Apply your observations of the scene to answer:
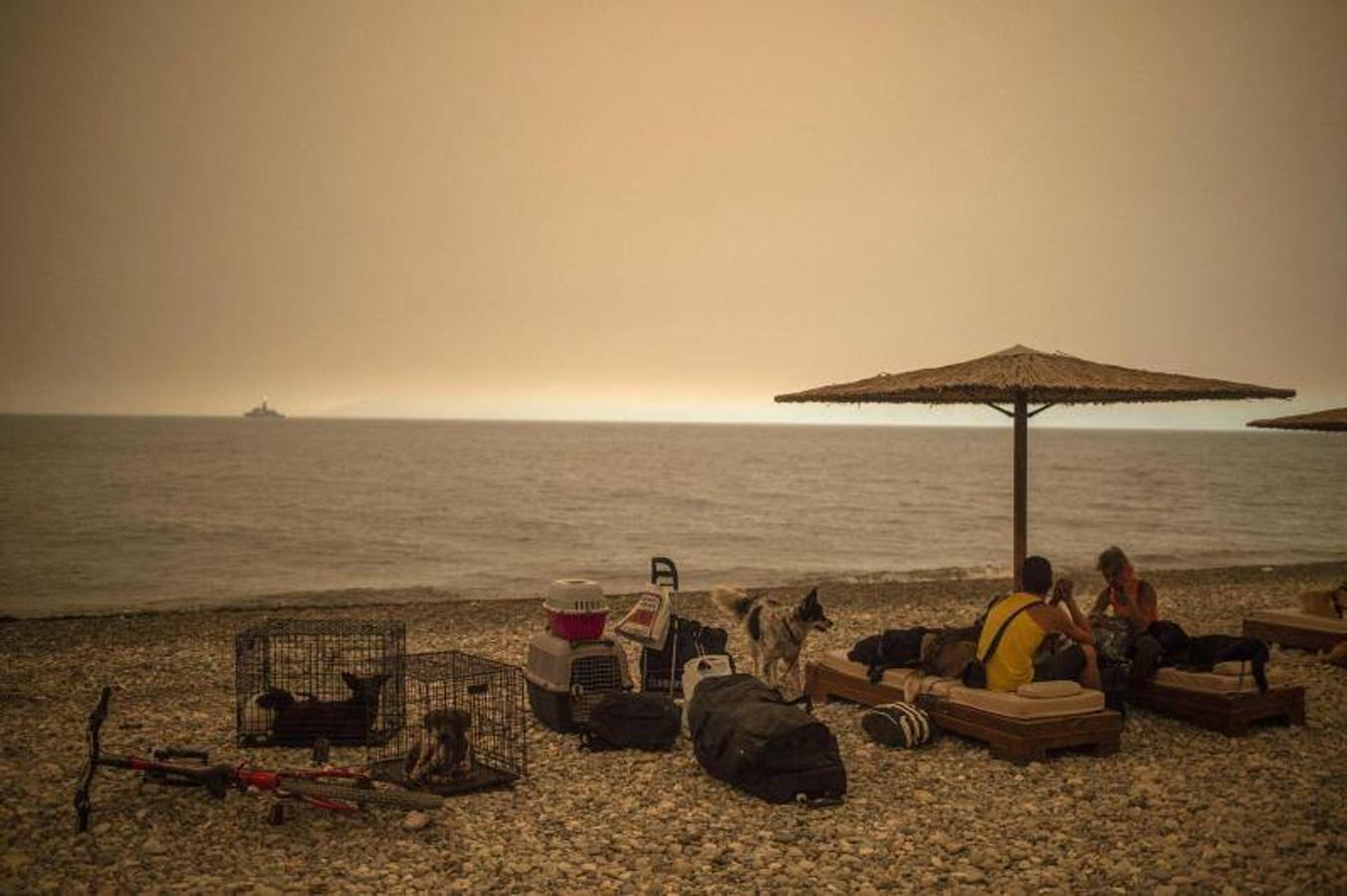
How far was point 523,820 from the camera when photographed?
629 centimetres

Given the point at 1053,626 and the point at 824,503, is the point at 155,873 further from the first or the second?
the point at 824,503

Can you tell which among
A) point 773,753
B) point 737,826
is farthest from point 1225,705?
point 737,826

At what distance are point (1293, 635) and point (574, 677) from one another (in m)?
8.78

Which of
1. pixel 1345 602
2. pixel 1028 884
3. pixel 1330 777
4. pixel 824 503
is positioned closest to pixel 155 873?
pixel 1028 884

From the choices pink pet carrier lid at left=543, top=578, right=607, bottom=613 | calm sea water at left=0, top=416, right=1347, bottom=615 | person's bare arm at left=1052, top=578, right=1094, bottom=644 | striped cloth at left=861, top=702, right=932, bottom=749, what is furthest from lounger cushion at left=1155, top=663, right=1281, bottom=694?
calm sea water at left=0, top=416, right=1347, bottom=615

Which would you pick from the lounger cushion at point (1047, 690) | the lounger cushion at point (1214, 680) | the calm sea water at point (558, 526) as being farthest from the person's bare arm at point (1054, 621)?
the calm sea water at point (558, 526)

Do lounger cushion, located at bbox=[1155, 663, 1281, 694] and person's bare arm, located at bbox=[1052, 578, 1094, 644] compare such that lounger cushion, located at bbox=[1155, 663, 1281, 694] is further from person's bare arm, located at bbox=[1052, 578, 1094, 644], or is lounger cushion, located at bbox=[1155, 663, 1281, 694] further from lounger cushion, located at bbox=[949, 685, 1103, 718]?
lounger cushion, located at bbox=[949, 685, 1103, 718]

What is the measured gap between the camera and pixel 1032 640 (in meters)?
7.57

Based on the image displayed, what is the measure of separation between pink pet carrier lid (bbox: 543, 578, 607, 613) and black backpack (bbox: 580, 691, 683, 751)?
74cm

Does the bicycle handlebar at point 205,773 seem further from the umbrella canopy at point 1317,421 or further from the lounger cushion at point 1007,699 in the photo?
the umbrella canopy at point 1317,421

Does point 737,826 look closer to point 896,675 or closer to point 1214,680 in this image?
point 896,675

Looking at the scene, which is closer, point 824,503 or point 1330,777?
point 1330,777

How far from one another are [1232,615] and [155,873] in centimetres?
1476

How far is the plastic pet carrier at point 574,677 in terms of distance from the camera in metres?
8.05
